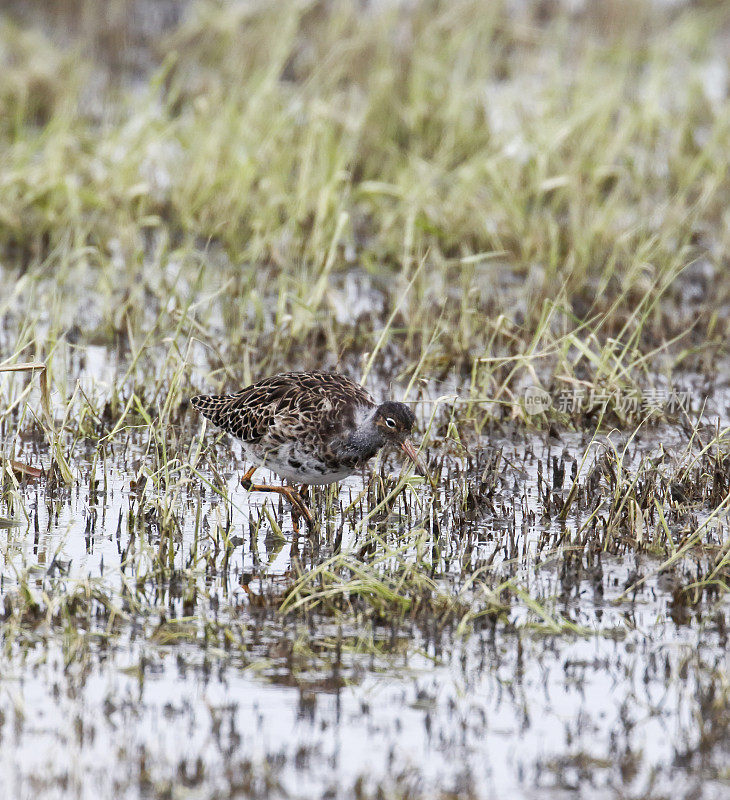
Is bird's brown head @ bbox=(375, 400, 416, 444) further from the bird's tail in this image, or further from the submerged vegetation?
the bird's tail

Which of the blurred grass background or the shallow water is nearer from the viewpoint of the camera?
the shallow water

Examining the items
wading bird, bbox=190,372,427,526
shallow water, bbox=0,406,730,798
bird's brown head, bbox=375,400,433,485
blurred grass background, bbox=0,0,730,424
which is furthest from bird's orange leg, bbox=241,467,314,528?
blurred grass background, bbox=0,0,730,424

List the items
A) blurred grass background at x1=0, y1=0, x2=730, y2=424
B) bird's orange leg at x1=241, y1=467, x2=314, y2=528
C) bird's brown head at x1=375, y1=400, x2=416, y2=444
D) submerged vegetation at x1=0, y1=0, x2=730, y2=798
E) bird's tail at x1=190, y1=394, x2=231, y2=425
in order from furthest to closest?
1. blurred grass background at x1=0, y1=0, x2=730, y2=424
2. bird's tail at x1=190, y1=394, x2=231, y2=425
3. bird's orange leg at x1=241, y1=467, x2=314, y2=528
4. bird's brown head at x1=375, y1=400, x2=416, y2=444
5. submerged vegetation at x1=0, y1=0, x2=730, y2=798

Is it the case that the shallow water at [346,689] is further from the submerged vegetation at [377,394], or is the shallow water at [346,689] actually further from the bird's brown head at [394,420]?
the bird's brown head at [394,420]

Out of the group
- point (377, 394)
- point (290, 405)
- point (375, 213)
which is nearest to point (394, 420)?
point (290, 405)

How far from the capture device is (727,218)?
35.4 feet

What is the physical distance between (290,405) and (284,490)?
0.40 m

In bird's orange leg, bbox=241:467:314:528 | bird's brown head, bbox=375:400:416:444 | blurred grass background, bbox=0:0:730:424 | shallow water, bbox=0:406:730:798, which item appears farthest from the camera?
blurred grass background, bbox=0:0:730:424

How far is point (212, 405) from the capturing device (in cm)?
691

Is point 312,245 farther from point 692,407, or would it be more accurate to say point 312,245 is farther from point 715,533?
point 715,533

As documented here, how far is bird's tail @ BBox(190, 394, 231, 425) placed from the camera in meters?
6.83

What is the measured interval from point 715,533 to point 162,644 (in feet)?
8.85

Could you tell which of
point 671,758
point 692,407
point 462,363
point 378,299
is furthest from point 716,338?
point 671,758

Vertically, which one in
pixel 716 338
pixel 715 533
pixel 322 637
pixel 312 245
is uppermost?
pixel 312 245
